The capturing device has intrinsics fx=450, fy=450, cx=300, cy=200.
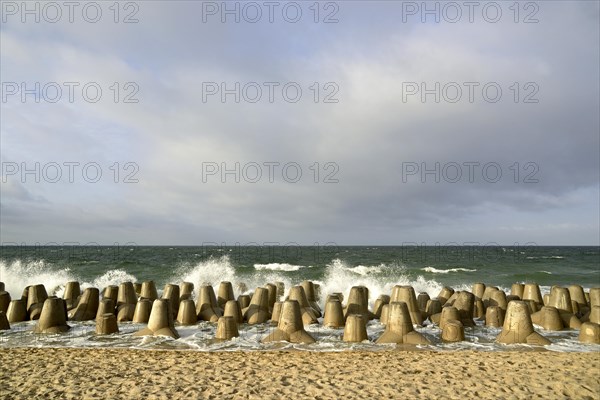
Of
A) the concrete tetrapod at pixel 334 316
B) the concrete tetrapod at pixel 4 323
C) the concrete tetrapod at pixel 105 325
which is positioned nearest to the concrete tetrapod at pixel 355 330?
the concrete tetrapod at pixel 334 316

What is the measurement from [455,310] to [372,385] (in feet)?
12.7

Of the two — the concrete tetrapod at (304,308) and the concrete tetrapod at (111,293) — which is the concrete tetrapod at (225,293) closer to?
the concrete tetrapod at (304,308)

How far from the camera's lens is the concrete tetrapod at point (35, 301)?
991 cm

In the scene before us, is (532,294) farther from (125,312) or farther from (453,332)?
(125,312)

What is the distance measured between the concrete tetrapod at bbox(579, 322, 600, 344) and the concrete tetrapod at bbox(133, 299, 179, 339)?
7487 mm

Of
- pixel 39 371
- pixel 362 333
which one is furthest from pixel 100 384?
pixel 362 333

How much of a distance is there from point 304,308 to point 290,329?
1.53 metres

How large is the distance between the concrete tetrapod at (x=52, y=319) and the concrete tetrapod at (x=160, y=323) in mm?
1565

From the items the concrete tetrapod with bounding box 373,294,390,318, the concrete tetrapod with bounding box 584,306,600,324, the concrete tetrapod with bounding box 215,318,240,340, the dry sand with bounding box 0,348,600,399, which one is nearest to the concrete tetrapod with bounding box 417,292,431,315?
the concrete tetrapod with bounding box 373,294,390,318

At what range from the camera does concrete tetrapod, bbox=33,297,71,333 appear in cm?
867

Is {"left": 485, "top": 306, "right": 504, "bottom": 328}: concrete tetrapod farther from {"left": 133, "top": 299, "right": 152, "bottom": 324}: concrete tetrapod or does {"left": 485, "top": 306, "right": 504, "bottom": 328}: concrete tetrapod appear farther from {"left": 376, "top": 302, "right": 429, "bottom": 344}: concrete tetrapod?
{"left": 133, "top": 299, "right": 152, "bottom": 324}: concrete tetrapod

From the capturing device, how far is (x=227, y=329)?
8.31 m

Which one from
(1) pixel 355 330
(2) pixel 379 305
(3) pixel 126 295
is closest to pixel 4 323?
(3) pixel 126 295

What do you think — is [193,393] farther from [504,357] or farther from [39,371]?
[504,357]
